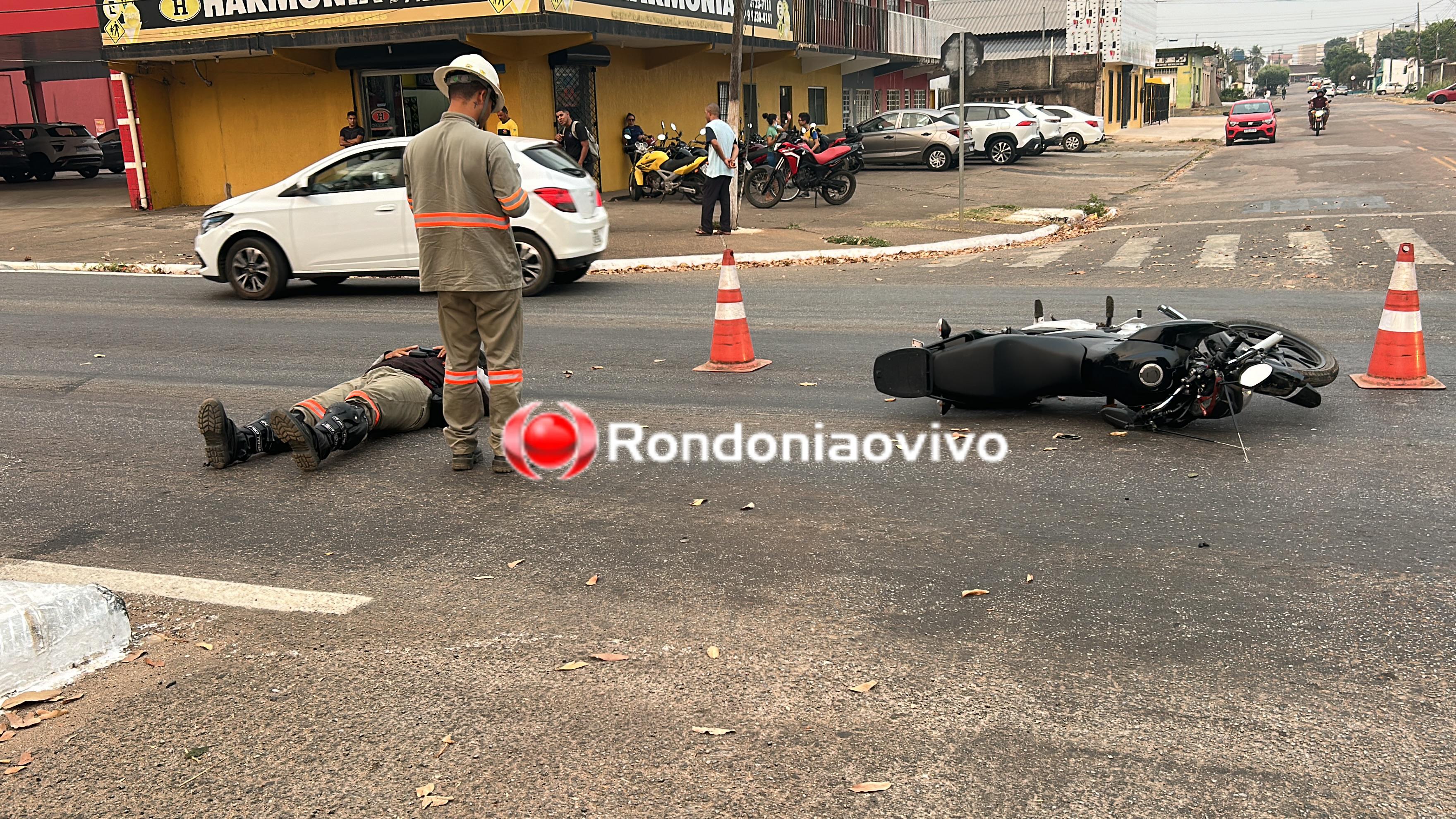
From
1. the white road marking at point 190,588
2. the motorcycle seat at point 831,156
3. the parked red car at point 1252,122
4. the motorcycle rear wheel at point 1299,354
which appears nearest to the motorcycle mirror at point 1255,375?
the motorcycle rear wheel at point 1299,354

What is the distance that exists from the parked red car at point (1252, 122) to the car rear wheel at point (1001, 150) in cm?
1586

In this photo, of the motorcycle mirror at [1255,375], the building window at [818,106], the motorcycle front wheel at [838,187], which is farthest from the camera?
the building window at [818,106]

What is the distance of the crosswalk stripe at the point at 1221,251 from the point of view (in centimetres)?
1366

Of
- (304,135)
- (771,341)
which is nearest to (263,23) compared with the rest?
(304,135)

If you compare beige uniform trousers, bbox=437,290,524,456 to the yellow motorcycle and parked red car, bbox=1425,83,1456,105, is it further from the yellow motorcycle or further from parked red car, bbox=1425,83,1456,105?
parked red car, bbox=1425,83,1456,105

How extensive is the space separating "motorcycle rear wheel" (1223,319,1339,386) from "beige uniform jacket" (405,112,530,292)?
3.94 m

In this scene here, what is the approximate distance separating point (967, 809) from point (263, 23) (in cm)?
2259

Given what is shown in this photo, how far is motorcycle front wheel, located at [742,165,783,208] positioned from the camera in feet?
72.1

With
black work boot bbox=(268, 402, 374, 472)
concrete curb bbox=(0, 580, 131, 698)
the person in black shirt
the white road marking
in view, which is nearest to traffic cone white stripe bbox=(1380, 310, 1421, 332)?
black work boot bbox=(268, 402, 374, 472)

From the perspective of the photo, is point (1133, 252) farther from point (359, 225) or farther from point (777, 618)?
point (777, 618)

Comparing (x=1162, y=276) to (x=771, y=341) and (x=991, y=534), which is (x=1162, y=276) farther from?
(x=991, y=534)

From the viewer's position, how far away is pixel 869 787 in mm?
3059

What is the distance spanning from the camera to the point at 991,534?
16.1ft

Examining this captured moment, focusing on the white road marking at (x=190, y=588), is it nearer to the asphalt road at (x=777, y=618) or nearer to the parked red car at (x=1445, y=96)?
the asphalt road at (x=777, y=618)
